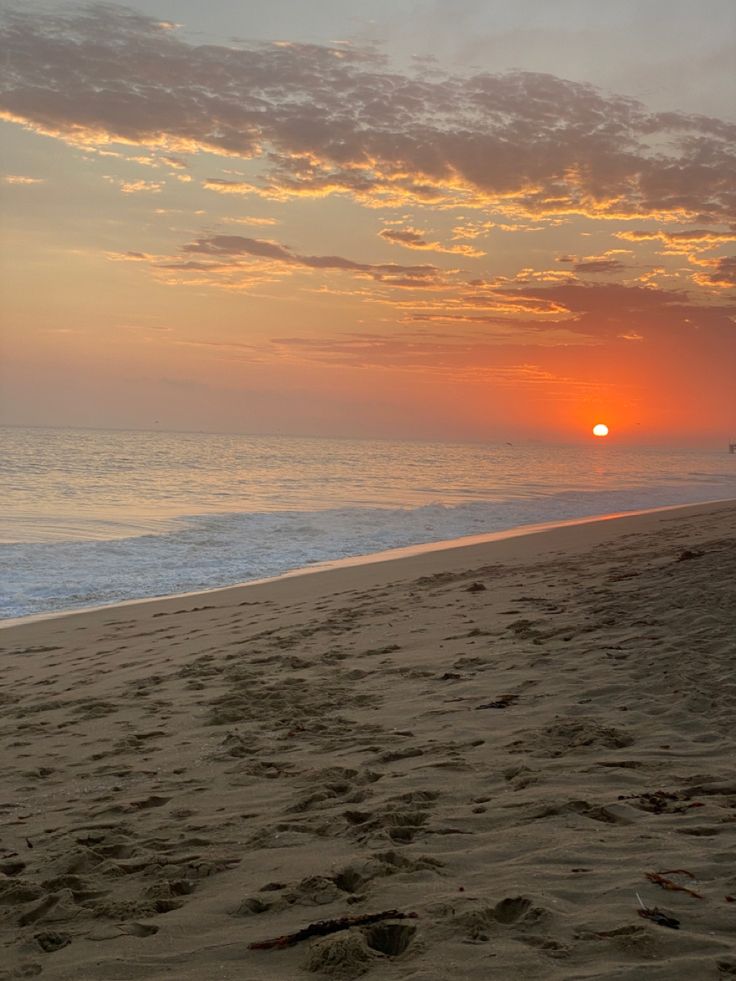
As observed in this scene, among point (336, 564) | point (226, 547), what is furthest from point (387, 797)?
point (226, 547)

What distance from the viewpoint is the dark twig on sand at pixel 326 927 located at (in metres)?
3.27

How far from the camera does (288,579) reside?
15867 millimetres

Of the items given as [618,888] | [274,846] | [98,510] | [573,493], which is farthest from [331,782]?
[573,493]

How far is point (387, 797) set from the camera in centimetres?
468

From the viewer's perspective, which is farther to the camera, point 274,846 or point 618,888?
point 274,846

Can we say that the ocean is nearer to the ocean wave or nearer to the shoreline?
the ocean wave

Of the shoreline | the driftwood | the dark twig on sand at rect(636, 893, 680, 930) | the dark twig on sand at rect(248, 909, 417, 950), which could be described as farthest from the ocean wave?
the dark twig on sand at rect(636, 893, 680, 930)

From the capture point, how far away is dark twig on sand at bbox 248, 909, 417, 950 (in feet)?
10.7

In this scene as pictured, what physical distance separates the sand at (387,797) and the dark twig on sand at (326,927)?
46mm

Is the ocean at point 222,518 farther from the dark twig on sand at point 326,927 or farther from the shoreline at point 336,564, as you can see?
the dark twig on sand at point 326,927

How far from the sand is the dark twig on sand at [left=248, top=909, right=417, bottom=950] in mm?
46

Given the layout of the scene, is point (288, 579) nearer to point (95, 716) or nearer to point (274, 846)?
point (95, 716)

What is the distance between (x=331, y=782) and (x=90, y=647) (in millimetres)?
6262

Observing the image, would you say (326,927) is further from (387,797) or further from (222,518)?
(222,518)
